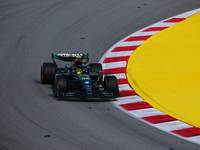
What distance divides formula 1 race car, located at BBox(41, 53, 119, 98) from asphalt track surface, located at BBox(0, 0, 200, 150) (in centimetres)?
34

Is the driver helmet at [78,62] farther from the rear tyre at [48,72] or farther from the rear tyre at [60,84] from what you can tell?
the rear tyre at [60,84]

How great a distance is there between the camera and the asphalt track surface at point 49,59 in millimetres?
9758

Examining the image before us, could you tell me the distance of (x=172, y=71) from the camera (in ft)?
49.6

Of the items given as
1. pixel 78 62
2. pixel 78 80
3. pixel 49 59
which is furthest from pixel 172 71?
pixel 49 59

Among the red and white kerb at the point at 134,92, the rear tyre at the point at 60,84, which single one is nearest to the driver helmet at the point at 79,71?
the rear tyre at the point at 60,84

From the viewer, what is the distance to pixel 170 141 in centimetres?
987

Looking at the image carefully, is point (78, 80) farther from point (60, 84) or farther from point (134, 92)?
point (134, 92)

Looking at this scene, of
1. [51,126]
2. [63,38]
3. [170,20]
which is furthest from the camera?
[170,20]

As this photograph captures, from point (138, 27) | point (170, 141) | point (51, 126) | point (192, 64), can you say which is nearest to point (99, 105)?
point (51, 126)

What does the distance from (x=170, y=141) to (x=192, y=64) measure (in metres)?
6.46

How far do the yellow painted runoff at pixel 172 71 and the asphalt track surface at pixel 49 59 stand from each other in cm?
142

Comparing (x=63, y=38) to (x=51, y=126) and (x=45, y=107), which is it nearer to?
(x=45, y=107)

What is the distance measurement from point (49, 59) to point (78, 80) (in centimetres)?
425

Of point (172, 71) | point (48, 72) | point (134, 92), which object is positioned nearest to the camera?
point (134, 92)
